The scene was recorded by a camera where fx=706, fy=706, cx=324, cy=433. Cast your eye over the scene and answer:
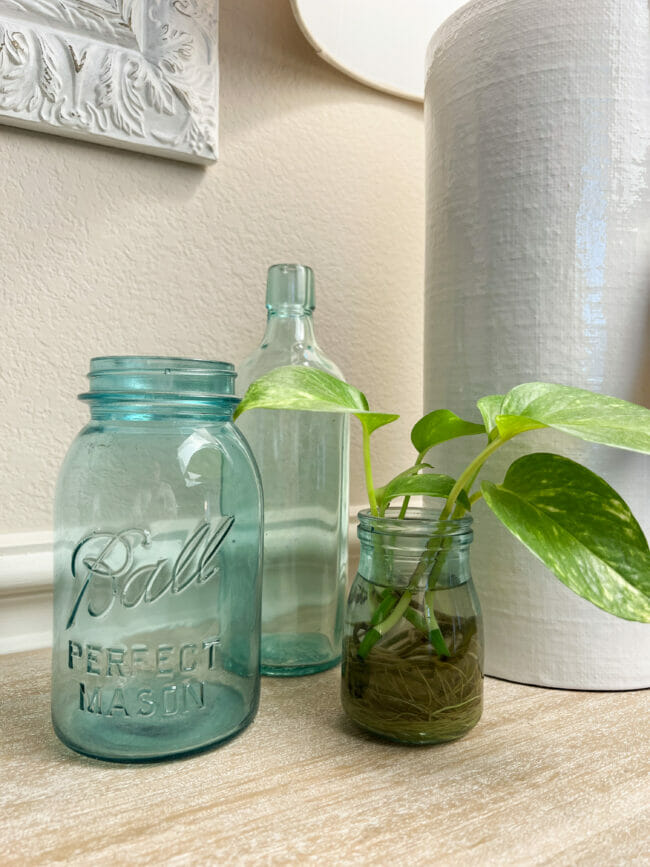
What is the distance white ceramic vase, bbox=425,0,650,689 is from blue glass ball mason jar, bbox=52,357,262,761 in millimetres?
199

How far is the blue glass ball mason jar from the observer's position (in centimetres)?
39

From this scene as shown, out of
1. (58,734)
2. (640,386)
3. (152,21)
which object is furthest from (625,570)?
(152,21)

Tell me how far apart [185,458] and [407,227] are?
460 mm

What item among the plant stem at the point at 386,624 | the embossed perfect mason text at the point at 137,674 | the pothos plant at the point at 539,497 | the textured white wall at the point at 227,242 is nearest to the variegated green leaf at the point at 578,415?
the pothos plant at the point at 539,497

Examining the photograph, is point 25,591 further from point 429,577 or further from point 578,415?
point 578,415

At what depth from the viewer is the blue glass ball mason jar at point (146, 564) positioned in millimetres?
393

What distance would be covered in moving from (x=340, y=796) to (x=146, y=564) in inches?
6.3

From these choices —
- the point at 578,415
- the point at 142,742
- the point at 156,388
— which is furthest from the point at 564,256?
the point at 142,742

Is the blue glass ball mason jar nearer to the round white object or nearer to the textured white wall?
the textured white wall

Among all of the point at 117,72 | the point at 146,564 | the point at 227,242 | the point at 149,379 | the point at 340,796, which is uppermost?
the point at 117,72

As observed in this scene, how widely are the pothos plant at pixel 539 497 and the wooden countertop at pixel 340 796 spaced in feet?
0.15

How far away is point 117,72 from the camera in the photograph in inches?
22.8

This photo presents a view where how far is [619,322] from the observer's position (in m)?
0.49

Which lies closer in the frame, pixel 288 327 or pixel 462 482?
pixel 462 482
